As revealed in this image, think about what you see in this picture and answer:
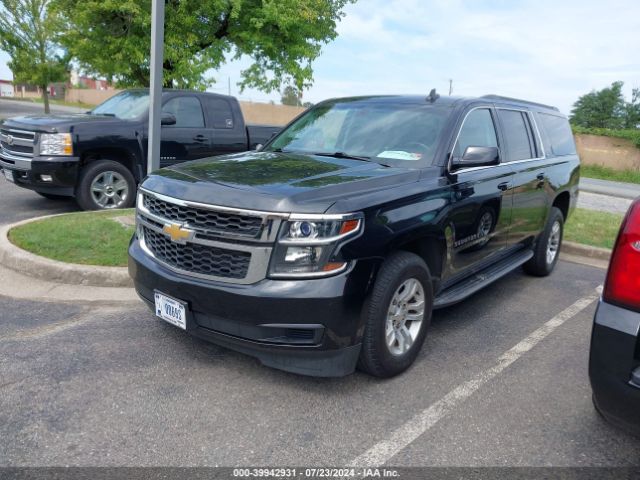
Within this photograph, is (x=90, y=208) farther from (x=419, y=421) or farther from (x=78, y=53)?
(x=78, y=53)

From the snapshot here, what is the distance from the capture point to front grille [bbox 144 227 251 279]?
3.03m

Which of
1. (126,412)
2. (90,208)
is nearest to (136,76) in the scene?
(90,208)

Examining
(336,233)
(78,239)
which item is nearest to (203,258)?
(336,233)

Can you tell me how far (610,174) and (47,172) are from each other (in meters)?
24.2

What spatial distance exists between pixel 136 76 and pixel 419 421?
13232 millimetres

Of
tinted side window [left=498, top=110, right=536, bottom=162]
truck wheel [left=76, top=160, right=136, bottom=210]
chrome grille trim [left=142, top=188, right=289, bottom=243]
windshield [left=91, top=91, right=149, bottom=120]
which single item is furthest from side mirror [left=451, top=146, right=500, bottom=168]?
windshield [left=91, top=91, right=149, bottom=120]

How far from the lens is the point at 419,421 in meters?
3.07

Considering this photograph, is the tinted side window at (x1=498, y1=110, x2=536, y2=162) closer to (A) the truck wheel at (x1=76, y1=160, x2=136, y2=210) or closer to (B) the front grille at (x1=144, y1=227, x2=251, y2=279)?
(B) the front grille at (x1=144, y1=227, x2=251, y2=279)

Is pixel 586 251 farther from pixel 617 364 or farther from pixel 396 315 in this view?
pixel 617 364

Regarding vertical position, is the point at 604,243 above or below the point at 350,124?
below

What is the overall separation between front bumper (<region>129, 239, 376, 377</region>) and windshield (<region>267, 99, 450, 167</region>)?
1300mm

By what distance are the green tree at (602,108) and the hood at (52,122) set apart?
5323cm

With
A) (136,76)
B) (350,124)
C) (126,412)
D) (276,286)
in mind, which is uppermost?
(136,76)

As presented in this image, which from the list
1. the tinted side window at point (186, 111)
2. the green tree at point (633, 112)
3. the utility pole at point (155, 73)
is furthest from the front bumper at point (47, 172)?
the green tree at point (633, 112)
